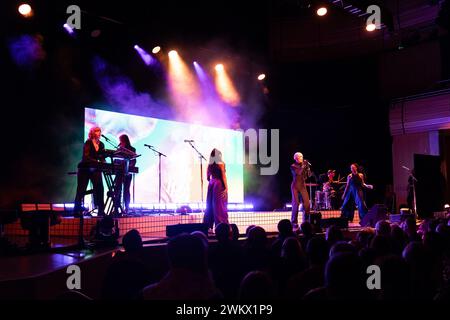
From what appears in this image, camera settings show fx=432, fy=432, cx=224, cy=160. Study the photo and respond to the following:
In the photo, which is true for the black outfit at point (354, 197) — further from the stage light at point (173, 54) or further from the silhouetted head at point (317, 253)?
the silhouetted head at point (317, 253)

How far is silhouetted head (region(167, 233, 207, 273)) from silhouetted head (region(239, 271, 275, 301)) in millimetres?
302

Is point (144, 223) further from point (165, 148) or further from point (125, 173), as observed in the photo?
point (165, 148)

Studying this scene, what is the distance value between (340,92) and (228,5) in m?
5.37

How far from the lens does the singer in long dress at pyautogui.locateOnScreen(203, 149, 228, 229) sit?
786 cm

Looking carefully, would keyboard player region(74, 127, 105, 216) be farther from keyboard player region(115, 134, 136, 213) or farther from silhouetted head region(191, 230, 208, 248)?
silhouetted head region(191, 230, 208, 248)

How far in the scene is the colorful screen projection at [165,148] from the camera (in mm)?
10445

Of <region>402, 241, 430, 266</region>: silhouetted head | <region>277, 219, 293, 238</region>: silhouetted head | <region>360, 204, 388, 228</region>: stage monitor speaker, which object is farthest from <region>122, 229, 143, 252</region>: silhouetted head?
<region>360, 204, 388, 228</region>: stage monitor speaker

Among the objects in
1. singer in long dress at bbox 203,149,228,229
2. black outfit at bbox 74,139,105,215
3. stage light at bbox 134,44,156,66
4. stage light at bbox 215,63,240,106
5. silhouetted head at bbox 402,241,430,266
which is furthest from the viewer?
stage light at bbox 215,63,240,106

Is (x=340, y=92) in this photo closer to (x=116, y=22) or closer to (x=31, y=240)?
(x=116, y=22)

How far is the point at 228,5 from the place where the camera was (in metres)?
12.7

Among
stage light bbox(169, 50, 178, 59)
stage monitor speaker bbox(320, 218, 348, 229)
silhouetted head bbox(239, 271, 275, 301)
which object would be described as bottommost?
stage monitor speaker bbox(320, 218, 348, 229)
